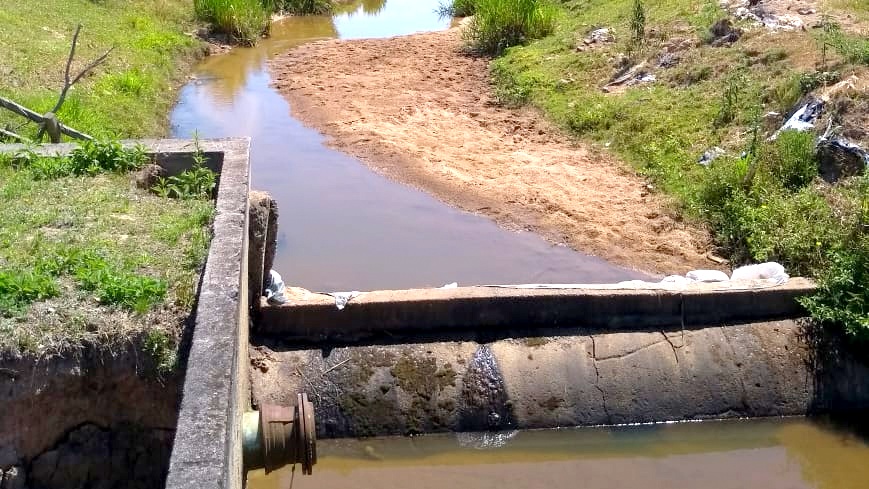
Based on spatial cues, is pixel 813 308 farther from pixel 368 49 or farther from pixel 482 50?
pixel 368 49

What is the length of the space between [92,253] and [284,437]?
1.47 metres

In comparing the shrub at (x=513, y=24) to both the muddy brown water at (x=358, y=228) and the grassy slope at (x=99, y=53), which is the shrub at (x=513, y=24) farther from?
the grassy slope at (x=99, y=53)

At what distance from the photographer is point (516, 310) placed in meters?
6.27

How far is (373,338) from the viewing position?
6113 millimetres

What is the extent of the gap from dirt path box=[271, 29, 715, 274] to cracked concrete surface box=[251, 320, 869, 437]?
2.12m

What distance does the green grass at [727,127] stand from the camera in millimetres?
7695

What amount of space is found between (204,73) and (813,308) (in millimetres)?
12224

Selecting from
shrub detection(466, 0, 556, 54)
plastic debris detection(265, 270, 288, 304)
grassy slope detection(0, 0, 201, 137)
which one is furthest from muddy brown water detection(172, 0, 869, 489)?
shrub detection(466, 0, 556, 54)

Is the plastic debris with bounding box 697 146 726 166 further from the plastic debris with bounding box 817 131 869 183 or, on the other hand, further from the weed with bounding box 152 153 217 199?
the weed with bounding box 152 153 217 199

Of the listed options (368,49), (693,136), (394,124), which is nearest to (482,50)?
(368,49)

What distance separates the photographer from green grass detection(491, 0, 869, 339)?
770 centimetres

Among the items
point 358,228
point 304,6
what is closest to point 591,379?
point 358,228

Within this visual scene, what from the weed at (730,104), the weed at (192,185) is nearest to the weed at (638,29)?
the weed at (730,104)

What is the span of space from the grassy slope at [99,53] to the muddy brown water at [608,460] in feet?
16.0
